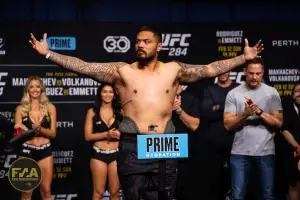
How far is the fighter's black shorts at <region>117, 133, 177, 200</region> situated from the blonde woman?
2.42 metres

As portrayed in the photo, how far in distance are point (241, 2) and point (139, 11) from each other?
1.41 metres

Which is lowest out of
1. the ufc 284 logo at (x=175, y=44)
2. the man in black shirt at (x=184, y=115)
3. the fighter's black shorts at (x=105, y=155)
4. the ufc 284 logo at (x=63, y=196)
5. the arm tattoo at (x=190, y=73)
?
the ufc 284 logo at (x=63, y=196)

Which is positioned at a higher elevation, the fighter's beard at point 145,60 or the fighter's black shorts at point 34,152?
the fighter's beard at point 145,60

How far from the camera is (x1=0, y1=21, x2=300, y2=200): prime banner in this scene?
830 centimetres

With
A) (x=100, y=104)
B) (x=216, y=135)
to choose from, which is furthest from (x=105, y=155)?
(x=216, y=135)

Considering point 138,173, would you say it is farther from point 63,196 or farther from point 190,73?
point 63,196

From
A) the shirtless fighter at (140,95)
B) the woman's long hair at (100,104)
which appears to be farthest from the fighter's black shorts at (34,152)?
the shirtless fighter at (140,95)

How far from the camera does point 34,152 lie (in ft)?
24.9

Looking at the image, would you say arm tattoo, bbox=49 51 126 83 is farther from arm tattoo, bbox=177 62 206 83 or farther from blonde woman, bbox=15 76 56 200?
blonde woman, bbox=15 76 56 200

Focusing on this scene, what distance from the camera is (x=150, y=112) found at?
530 cm

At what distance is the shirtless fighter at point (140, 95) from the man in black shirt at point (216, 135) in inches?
93.4

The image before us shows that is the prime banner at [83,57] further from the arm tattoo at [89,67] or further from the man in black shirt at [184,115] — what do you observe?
the arm tattoo at [89,67]

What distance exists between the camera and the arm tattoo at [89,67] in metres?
5.34

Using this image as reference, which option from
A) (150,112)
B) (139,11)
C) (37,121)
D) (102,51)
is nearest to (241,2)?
(139,11)
